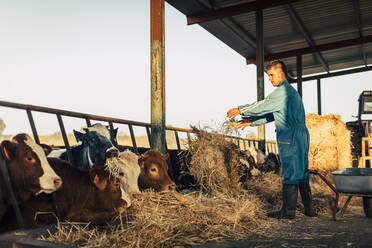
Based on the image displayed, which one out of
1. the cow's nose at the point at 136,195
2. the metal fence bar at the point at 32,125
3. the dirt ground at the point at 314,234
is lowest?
the dirt ground at the point at 314,234

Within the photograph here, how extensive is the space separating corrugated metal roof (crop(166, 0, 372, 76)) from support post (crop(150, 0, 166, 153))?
4314mm

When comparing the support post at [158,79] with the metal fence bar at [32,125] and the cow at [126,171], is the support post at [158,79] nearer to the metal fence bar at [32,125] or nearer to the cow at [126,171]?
the cow at [126,171]

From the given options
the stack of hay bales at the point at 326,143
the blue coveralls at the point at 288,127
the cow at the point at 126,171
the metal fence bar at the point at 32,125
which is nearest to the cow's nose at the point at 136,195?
the cow at the point at 126,171

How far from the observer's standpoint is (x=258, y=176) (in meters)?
7.86

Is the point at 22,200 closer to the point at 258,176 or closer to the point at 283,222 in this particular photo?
the point at 283,222

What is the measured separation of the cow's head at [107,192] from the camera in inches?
154

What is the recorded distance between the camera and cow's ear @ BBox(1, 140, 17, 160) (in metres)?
3.32

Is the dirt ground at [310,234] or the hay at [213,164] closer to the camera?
the dirt ground at [310,234]

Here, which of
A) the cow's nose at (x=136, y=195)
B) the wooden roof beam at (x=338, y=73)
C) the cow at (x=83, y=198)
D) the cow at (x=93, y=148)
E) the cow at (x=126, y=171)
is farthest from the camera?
the wooden roof beam at (x=338, y=73)

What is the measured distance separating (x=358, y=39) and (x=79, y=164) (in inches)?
528

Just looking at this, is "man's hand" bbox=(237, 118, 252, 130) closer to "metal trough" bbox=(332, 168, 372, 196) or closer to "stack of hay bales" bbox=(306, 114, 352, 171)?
"metal trough" bbox=(332, 168, 372, 196)

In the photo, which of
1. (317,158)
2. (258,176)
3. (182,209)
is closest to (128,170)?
(182,209)

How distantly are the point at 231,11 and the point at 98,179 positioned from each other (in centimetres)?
815

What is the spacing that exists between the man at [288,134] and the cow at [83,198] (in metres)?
1.98
